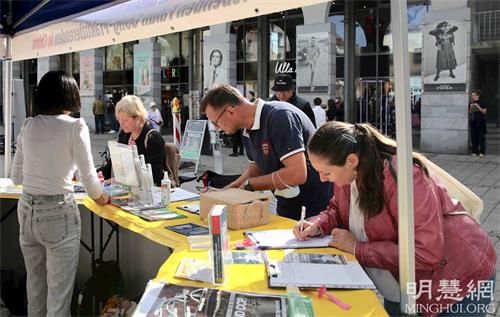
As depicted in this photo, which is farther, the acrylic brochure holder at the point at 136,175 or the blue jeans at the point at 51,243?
the acrylic brochure holder at the point at 136,175

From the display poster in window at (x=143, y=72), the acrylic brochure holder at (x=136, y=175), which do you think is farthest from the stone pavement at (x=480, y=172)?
the display poster in window at (x=143, y=72)

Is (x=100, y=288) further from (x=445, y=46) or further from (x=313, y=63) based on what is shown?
(x=313, y=63)

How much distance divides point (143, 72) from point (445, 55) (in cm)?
1347

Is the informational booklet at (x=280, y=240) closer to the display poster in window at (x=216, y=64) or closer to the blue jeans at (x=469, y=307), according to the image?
the blue jeans at (x=469, y=307)

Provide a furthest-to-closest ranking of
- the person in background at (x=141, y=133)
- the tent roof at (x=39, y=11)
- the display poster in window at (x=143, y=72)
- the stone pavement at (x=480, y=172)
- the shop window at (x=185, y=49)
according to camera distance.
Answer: the shop window at (x=185, y=49), the display poster in window at (x=143, y=72), the stone pavement at (x=480, y=172), the person in background at (x=141, y=133), the tent roof at (x=39, y=11)

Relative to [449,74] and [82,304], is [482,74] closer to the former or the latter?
[449,74]

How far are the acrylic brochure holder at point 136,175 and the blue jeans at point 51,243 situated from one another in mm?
612

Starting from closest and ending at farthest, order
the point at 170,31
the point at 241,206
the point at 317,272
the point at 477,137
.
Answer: the point at 317,272 < the point at 241,206 < the point at 170,31 < the point at 477,137

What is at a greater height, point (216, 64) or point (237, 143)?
point (216, 64)

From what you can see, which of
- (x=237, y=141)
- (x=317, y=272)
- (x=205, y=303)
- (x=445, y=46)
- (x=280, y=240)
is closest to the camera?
(x=205, y=303)

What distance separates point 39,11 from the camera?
4.38m

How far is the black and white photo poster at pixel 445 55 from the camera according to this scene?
1309 centimetres

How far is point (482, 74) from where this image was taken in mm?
22844

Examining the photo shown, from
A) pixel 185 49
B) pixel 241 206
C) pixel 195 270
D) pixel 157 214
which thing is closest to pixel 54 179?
pixel 157 214
